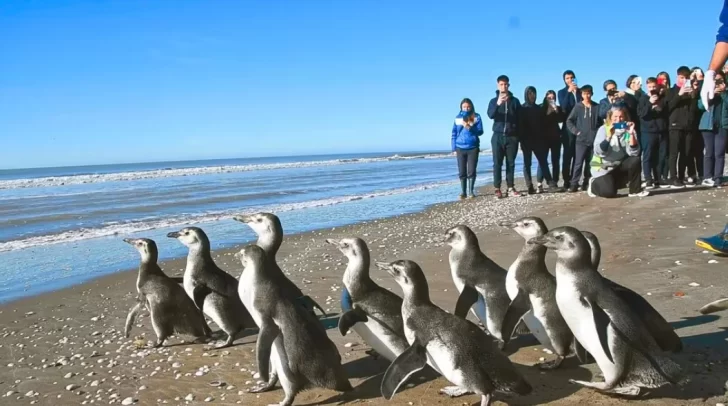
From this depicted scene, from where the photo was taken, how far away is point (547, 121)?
1277 centimetres

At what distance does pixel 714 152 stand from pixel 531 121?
3.41m

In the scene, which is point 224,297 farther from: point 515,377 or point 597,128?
point 597,128

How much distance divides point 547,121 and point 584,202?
249 centimetres

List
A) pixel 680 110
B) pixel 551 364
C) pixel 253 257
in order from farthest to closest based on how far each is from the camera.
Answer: pixel 680 110
pixel 253 257
pixel 551 364

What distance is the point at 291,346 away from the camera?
3.61 m

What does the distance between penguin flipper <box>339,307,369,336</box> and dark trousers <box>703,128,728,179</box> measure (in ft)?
31.7

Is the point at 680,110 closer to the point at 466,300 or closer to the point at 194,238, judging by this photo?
the point at 466,300

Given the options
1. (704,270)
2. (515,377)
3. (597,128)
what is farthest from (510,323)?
(597,128)

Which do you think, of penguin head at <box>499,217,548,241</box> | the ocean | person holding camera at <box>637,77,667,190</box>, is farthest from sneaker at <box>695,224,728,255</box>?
person holding camera at <box>637,77,667,190</box>

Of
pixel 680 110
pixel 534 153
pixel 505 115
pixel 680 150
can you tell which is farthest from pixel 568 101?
pixel 680 150

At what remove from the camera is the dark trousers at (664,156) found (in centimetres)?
1187

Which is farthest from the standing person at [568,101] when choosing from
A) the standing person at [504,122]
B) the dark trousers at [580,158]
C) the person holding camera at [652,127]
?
the person holding camera at [652,127]

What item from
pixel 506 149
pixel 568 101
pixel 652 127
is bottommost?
pixel 506 149

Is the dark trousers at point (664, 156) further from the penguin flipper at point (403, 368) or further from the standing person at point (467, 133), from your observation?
the penguin flipper at point (403, 368)
